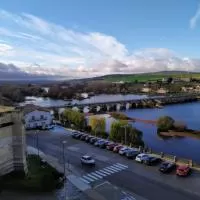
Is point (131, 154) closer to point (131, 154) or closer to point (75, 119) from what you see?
point (131, 154)

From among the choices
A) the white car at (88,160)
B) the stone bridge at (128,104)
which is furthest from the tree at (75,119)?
the stone bridge at (128,104)

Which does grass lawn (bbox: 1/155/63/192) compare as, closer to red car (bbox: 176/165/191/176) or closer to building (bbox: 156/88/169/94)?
red car (bbox: 176/165/191/176)

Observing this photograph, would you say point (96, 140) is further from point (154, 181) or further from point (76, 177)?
point (154, 181)

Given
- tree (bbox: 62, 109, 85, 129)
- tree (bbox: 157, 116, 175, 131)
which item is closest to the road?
tree (bbox: 62, 109, 85, 129)

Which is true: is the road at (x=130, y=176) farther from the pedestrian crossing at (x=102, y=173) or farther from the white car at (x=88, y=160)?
the white car at (x=88, y=160)

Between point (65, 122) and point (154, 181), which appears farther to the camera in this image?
point (65, 122)

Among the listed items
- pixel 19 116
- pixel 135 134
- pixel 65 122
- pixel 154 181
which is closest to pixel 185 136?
pixel 135 134
